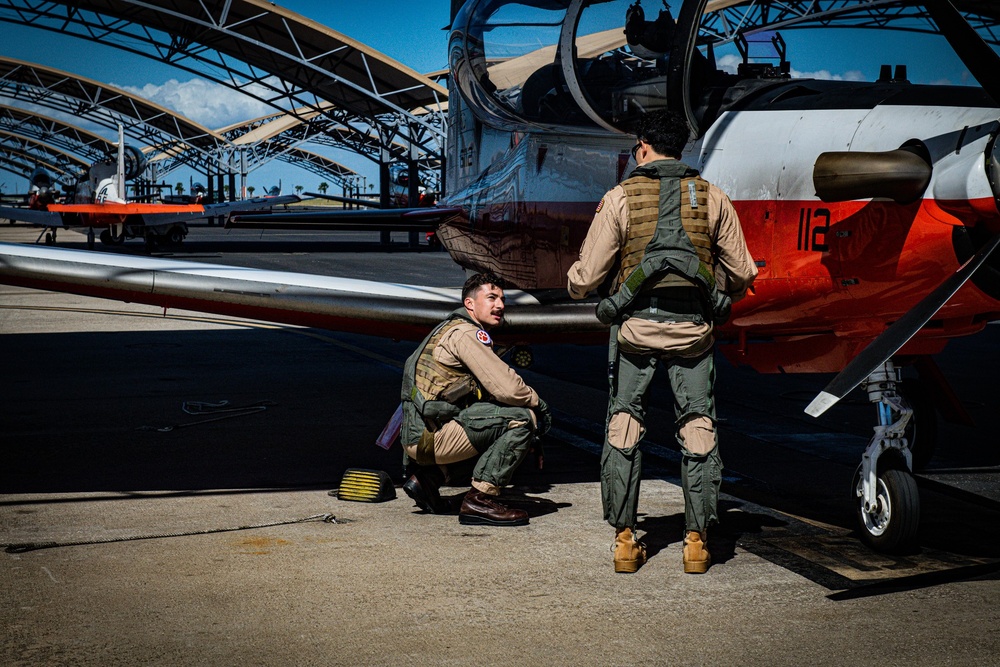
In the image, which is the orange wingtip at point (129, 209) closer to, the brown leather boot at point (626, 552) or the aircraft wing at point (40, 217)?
the aircraft wing at point (40, 217)

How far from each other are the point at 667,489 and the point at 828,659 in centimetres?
226

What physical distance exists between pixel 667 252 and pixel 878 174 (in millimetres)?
886

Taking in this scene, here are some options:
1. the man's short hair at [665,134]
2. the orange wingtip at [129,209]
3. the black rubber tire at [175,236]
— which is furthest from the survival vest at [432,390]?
the black rubber tire at [175,236]

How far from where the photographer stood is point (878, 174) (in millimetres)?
3877

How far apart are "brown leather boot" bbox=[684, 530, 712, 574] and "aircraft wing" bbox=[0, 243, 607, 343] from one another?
2043 millimetres

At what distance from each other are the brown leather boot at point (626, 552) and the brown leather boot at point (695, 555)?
21cm

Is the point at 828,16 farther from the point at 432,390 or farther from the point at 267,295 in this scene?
the point at 267,295

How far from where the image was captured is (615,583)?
3980mm

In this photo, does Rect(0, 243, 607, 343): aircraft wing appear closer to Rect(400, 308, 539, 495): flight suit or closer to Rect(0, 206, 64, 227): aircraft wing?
Rect(400, 308, 539, 495): flight suit

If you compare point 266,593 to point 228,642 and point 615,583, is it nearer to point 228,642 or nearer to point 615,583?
point 228,642

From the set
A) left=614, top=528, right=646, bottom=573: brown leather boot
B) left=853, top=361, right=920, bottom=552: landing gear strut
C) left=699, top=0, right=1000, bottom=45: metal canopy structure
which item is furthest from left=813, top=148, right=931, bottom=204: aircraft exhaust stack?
left=614, top=528, right=646, bottom=573: brown leather boot

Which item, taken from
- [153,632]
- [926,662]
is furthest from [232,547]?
[926,662]

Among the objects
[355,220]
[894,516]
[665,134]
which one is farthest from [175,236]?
[894,516]

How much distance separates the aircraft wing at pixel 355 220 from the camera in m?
8.73
